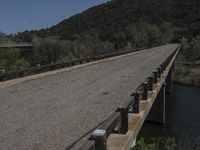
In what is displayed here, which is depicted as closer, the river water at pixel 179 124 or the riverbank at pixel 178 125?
the riverbank at pixel 178 125

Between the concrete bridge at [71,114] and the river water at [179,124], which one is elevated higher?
the concrete bridge at [71,114]

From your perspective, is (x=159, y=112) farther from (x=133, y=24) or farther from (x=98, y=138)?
(x=133, y=24)

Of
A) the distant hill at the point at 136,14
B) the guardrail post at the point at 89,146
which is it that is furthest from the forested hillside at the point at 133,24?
the guardrail post at the point at 89,146

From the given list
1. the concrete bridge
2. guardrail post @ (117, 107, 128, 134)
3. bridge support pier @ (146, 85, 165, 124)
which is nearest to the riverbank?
bridge support pier @ (146, 85, 165, 124)

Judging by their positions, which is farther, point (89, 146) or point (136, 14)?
point (136, 14)

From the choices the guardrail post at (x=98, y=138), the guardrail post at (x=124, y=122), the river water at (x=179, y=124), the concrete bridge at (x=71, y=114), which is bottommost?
the river water at (x=179, y=124)

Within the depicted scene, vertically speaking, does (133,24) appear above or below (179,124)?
above

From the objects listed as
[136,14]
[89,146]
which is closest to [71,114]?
[89,146]

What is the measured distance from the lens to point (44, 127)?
7855 mm

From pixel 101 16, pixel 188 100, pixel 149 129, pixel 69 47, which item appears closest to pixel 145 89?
pixel 149 129

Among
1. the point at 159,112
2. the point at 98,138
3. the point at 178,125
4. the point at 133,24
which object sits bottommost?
the point at 178,125

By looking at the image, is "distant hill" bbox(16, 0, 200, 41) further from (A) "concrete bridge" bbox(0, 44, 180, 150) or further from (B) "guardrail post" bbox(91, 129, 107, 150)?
(B) "guardrail post" bbox(91, 129, 107, 150)

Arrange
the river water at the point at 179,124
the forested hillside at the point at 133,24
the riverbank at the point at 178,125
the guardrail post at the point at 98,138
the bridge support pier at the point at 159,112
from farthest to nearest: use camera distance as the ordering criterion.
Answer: the forested hillside at the point at 133,24 < the bridge support pier at the point at 159,112 < the river water at the point at 179,124 < the riverbank at the point at 178,125 < the guardrail post at the point at 98,138

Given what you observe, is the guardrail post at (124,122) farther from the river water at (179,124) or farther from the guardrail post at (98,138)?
the river water at (179,124)
